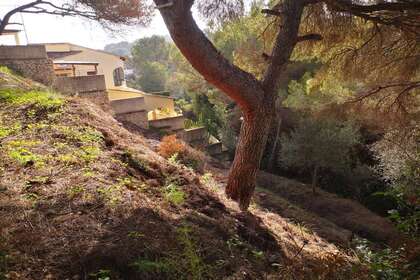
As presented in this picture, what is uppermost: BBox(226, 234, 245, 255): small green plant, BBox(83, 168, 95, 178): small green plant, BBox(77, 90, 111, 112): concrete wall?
BBox(77, 90, 111, 112): concrete wall

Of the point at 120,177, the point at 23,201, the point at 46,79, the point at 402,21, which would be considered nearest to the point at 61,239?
the point at 23,201

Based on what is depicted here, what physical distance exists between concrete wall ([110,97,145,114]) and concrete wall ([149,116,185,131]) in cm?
84

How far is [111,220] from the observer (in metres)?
2.70

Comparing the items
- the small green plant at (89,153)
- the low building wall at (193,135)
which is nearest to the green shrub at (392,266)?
the small green plant at (89,153)

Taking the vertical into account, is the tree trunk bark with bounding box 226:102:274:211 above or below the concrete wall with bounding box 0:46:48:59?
below

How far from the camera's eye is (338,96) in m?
8.28

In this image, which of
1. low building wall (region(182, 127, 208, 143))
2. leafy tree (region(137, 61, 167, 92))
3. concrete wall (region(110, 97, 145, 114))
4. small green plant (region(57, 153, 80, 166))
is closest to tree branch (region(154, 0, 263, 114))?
small green plant (region(57, 153, 80, 166))

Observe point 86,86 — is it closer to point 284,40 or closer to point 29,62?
point 29,62

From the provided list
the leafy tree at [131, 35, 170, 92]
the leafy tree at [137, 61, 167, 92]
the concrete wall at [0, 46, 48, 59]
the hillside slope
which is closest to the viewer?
the hillside slope

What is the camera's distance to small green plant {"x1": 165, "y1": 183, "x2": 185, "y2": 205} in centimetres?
356

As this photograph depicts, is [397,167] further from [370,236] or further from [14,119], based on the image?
[14,119]

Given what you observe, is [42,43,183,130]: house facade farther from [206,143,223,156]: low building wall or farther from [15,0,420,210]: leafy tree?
[15,0,420,210]: leafy tree

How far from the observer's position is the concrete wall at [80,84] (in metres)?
7.97

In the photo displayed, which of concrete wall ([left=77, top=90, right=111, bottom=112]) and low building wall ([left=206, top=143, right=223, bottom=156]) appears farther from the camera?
low building wall ([left=206, top=143, right=223, bottom=156])
